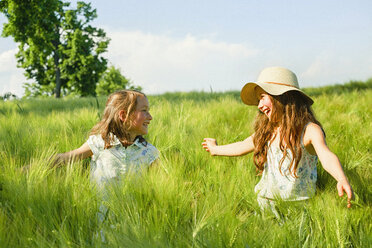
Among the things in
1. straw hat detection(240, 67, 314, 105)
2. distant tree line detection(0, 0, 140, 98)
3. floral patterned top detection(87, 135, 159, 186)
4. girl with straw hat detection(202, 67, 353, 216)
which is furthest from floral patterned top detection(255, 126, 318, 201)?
distant tree line detection(0, 0, 140, 98)

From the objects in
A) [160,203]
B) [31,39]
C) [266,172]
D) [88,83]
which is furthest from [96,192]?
[88,83]

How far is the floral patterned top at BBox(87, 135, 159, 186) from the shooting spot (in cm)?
215

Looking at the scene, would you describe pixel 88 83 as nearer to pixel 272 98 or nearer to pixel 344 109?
pixel 344 109

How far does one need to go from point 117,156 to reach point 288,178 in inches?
42.1

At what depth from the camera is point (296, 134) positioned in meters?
1.95

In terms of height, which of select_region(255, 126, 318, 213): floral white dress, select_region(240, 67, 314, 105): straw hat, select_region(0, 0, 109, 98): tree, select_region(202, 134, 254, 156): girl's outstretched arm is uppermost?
select_region(0, 0, 109, 98): tree

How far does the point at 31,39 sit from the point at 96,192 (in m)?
19.9

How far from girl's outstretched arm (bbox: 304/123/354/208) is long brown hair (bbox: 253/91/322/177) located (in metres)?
0.07

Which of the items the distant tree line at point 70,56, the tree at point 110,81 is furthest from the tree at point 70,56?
the tree at point 110,81

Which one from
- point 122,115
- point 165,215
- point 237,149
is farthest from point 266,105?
point 165,215

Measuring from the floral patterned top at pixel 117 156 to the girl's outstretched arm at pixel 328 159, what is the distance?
38.6 inches

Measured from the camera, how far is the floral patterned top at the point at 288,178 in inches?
77.1

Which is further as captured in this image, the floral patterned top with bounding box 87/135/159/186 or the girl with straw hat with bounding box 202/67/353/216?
the floral patterned top with bounding box 87/135/159/186

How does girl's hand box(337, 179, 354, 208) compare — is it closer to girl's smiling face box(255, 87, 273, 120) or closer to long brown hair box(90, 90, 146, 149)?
girl's smiling face box(255, 87, 273, 120)
